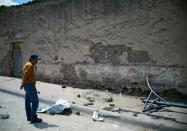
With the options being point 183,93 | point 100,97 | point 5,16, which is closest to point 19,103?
point 100,97

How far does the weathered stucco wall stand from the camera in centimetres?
827

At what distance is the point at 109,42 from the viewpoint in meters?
9.92

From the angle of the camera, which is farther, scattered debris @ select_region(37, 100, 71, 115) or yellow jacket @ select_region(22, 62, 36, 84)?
scattered debris @ select_region(37, 100, 71, 115)

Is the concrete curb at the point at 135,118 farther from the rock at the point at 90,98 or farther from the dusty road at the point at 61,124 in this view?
the rock at the point at 90,98

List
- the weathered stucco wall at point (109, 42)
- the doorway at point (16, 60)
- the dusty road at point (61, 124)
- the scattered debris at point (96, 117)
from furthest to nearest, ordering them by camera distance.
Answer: the doorway at point (16, 60) < the weathered stucco wall at point (109, 42) < the scattered debris at point (96, 117) < the dusty road at point (61, 124)

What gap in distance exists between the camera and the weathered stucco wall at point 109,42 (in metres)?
8.27

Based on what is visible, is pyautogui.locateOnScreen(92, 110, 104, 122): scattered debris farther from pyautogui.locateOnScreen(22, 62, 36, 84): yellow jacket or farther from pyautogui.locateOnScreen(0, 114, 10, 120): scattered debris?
pyautogui.locateOnScreen(0, 114, 10, 120): scattered debris

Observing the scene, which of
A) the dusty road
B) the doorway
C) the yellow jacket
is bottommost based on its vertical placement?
the dusty road

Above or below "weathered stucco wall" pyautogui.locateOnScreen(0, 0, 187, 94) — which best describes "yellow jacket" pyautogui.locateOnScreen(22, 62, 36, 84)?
below

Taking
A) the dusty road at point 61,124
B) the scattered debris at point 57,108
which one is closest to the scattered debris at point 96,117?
the dusty road at point 61,124

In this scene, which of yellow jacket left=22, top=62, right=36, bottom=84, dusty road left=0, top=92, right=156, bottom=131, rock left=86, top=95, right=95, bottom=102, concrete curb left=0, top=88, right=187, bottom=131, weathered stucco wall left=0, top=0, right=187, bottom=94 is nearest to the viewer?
concrete curb left=0, top=88, right=187, bottom=131

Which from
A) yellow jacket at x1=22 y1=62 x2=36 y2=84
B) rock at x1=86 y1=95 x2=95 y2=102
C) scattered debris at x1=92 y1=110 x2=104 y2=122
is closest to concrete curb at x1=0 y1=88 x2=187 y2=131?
scattered debris at x1=92 y1=110 x2=104 y2=122

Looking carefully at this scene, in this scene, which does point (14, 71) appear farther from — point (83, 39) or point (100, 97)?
point (100, 97)

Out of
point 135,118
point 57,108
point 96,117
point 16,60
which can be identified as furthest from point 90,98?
point 16,60
